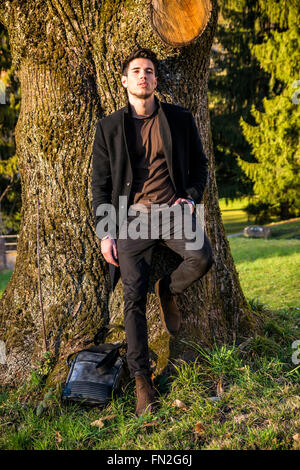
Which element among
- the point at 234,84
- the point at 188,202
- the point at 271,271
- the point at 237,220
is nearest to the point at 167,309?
the point at 188,202

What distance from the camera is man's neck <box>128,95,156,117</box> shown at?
343 cm

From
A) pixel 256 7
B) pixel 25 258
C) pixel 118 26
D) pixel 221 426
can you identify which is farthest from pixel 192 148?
pixel 256 7

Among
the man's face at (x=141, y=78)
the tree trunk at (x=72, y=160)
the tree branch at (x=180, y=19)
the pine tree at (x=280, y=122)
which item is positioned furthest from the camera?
the pine tree at (x=280, y=122)

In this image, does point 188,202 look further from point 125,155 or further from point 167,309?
point 167,309

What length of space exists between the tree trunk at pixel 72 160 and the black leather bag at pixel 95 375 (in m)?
0.29

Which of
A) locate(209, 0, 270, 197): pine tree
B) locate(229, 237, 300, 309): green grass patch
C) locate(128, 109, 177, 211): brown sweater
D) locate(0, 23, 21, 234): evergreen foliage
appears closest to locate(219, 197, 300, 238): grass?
locate(209, 0, 270, 197): pine tree

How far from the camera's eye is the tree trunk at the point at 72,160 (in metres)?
3.67

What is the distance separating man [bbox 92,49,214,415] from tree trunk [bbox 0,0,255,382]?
0.93ft

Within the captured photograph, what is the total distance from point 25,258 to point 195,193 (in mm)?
1715

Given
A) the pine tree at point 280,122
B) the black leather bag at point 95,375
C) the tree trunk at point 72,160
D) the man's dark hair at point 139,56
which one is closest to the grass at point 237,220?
the pine tree at point 280,122

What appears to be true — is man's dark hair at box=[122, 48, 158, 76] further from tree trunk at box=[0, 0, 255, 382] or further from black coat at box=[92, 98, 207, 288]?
black coat at box=[92, 98, 207, 288]

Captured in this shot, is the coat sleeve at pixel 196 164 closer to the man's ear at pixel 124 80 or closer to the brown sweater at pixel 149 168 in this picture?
the brown sweater at pixel 149 168

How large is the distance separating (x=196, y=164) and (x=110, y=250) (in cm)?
101

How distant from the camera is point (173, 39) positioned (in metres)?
3.51
